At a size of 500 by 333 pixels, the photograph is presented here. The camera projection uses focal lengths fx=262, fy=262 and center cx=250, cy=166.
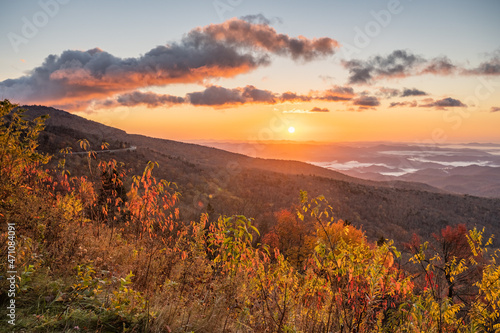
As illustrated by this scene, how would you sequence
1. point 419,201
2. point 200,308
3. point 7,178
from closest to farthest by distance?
point 200,308 → point 7,178 → point 419,201

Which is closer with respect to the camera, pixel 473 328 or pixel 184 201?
pixel 473 328

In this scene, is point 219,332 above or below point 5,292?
below

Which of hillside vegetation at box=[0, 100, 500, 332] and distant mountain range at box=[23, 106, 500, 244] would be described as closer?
hillside vegetation at box=[0, 100, 500, 332]

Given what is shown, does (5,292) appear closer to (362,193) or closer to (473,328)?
(473,328)

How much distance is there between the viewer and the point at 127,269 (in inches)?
230

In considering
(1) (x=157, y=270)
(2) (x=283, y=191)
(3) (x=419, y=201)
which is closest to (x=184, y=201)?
(2) (x=283, y=191)

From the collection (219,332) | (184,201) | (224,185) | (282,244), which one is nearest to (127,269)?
(219,332)

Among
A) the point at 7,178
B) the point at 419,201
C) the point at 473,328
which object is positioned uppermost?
the point at 7,178

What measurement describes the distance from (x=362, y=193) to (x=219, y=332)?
80595 millimetres

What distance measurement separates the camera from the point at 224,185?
206 feet

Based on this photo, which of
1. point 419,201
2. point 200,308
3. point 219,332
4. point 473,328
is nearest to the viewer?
point 219,332

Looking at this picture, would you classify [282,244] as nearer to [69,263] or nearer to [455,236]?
[455,236]

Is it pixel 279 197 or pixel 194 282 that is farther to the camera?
pixel 279 197

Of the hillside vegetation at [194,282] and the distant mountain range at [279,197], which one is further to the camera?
the distant mountain range at [279,197]
